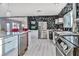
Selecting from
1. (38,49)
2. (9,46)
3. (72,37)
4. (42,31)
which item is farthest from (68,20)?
(9,46)

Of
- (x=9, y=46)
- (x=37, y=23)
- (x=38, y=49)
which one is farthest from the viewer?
(x=38, y=49)

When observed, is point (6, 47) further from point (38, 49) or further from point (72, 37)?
point (72, 37)

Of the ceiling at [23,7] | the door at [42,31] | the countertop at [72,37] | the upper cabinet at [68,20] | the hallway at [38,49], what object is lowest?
the hallway at [38,49]

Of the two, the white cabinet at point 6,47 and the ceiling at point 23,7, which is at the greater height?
the ceiling at point 23,7

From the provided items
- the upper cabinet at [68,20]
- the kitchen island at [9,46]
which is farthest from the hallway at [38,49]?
the upper cabinet at [68,20]

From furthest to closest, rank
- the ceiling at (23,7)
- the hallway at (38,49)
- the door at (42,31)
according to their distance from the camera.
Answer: the door at (42,31)
the hallway at (38,49)
the ceiling at (23,7)

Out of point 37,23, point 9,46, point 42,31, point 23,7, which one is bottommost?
point 9,46

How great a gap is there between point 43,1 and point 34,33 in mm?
823

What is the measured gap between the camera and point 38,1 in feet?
3.23

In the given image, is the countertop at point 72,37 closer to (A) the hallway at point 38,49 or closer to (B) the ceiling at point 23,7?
(A) the hallway at point 38,49

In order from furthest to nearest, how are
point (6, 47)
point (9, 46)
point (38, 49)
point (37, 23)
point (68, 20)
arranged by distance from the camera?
point (38, 49), point (68, 20), point (37, 23), point (9, 46), point (6, 47)

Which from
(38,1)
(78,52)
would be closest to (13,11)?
(38,1)

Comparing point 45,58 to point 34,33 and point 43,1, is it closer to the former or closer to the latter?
point 43,1

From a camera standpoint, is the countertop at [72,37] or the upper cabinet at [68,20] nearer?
the countertop at [72,37]
